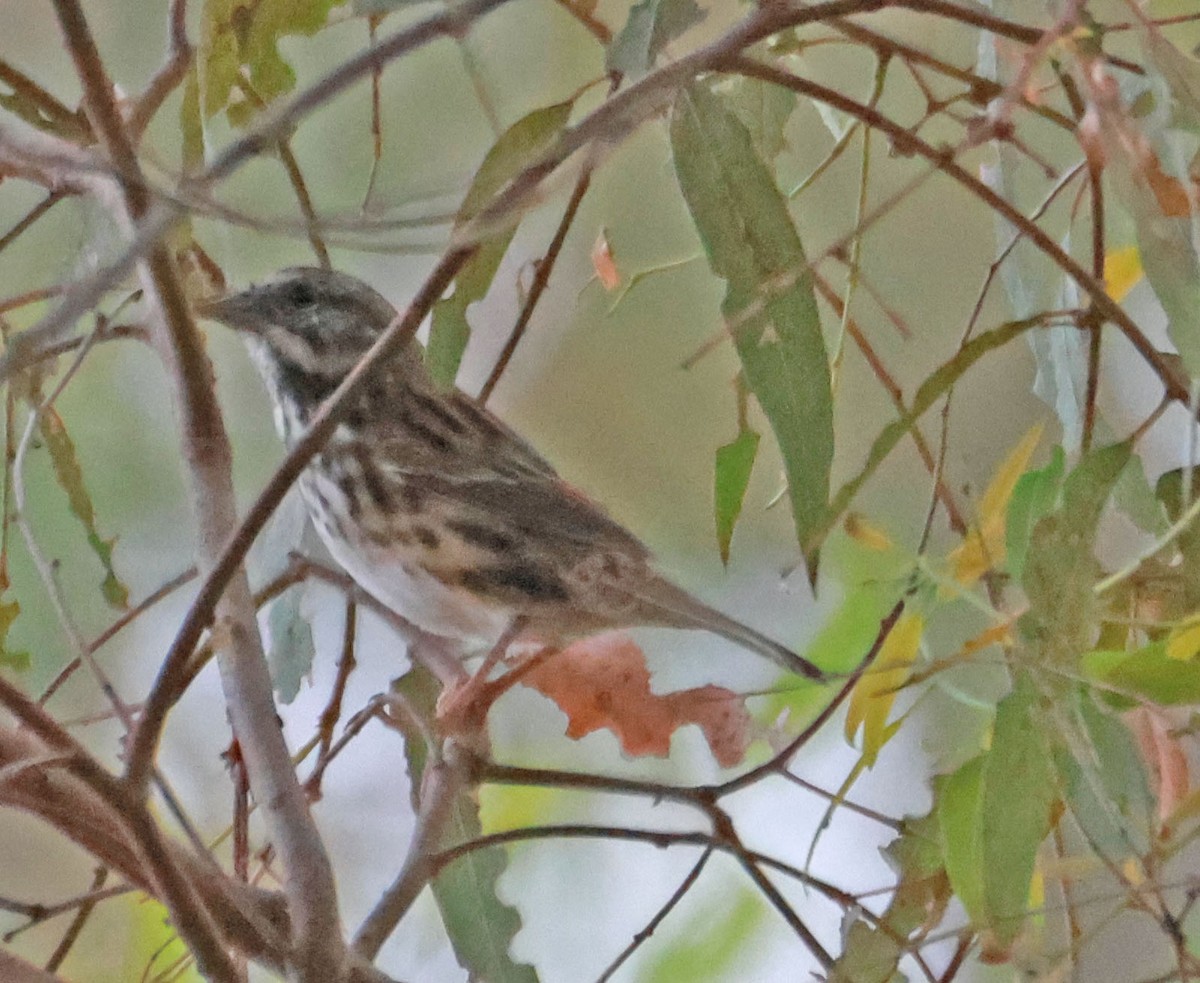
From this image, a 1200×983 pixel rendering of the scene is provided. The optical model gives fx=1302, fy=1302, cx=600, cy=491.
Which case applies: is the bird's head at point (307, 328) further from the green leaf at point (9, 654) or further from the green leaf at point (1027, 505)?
the green leaf at point (1027, 505)

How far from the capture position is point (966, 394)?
1342 mm

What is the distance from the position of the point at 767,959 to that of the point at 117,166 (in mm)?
1047

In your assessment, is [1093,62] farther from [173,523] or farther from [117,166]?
[173,523]

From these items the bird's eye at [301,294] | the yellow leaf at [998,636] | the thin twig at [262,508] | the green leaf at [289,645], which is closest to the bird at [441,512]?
the bird's eye at [301,294]

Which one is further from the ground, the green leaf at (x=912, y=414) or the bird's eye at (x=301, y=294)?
the bird's eye at (x=301, y=294)

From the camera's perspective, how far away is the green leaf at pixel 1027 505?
55cm

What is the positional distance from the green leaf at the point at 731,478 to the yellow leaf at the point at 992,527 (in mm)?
126

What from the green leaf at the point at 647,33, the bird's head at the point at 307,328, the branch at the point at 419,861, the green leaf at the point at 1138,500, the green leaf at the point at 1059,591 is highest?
the bird's head at the point at 307,328

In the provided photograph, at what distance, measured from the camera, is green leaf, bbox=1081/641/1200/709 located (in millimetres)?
513

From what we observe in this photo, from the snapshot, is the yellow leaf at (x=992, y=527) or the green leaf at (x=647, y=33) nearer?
the green leaf at (x=647, y=33)

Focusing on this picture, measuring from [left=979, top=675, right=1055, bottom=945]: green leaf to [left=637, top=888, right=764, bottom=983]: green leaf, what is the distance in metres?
0.79

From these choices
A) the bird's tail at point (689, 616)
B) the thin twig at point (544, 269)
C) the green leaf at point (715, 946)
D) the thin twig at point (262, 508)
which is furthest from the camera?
the green leaf at point (715, 946)

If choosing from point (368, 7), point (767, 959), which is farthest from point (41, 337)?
point (767, 959)

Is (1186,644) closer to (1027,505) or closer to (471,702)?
(1027,505)
